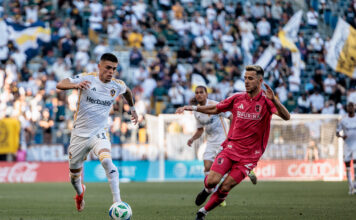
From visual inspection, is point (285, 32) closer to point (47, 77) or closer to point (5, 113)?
point (47, 77)

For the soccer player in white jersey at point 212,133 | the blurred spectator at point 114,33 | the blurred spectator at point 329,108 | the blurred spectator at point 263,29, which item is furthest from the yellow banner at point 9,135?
the blurred spectator at point 329,108

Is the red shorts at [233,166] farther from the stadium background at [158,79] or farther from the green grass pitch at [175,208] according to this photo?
the stadium background at [158,79]

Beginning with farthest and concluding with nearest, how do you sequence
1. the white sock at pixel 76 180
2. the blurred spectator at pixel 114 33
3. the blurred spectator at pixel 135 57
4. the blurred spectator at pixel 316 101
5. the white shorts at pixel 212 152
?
the blurred spectator at pixel 316 101 → the blurred spectator at pixel 114 33 → the blurred spectator at pixel 135 57 → the white shorts at pixel 212 152 → the white sock at pixel 76 180

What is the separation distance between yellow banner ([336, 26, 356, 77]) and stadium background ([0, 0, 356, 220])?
1.95 feet

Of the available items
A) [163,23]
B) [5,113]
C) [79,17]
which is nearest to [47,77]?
[5,113]

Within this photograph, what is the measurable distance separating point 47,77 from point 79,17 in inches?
169

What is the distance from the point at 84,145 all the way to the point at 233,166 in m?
2.67

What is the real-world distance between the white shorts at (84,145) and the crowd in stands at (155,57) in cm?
1494

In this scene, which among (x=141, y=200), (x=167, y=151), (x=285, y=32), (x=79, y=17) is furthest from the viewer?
(x=285, y=32)

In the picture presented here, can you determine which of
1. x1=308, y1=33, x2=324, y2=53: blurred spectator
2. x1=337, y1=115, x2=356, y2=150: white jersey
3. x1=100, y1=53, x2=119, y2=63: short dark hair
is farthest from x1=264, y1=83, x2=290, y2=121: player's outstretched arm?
x1=308, y1=33, x2=324, y2=53: blurred spectator

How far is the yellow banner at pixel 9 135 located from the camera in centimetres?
A: 2583

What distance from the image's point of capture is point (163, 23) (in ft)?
104

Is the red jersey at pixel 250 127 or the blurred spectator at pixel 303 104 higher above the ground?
the blurred spectator at pixel 303 104

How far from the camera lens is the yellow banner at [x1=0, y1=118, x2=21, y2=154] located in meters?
25.8
